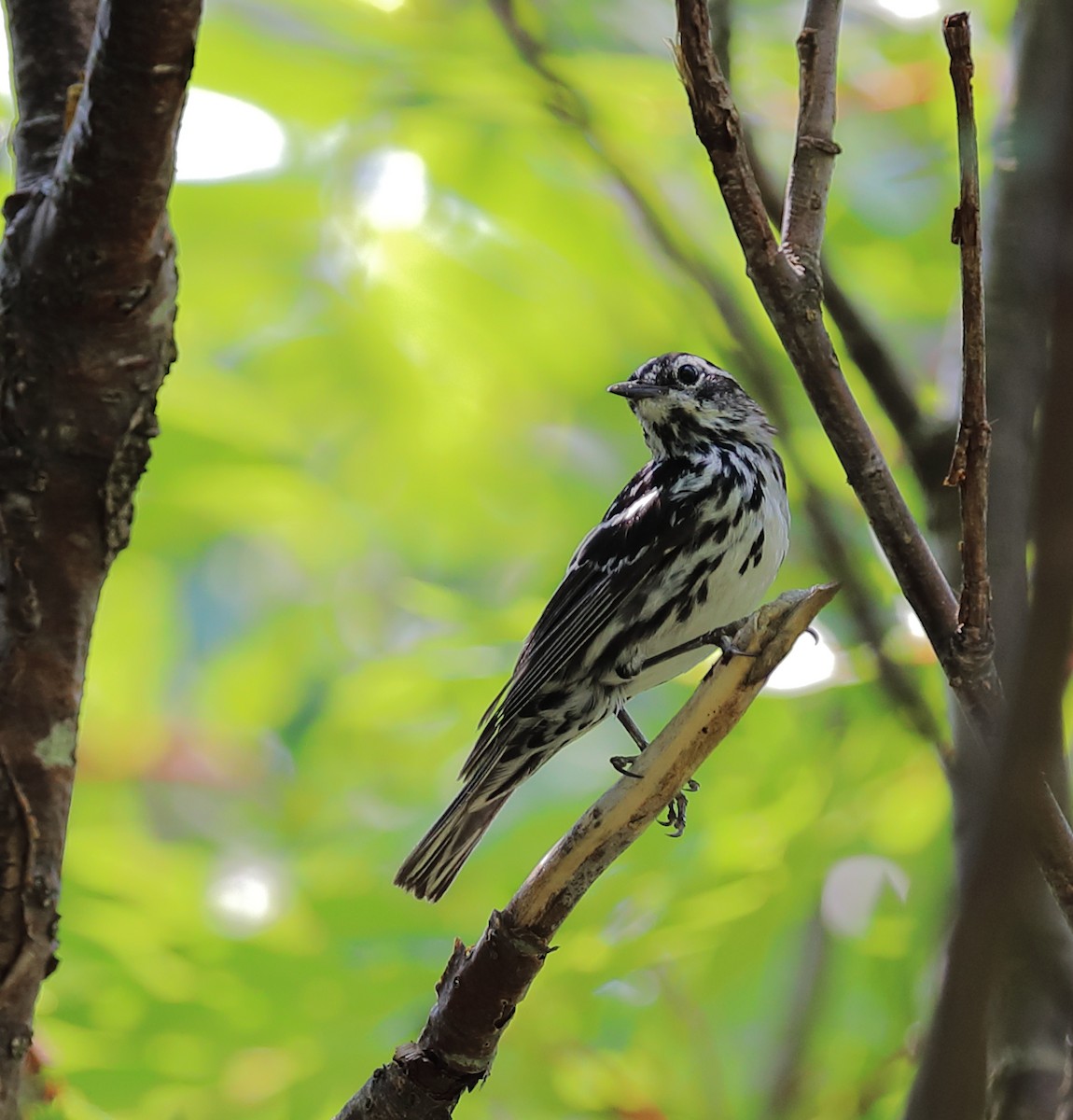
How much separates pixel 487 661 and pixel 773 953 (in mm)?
1226

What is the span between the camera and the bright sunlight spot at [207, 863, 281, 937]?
3.96 metres

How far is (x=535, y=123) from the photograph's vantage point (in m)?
4.53

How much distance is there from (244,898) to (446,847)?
0.62 meters

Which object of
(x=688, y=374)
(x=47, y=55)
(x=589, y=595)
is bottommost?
(x=589, y=595)

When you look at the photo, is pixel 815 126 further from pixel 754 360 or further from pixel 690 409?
pixel 690 409

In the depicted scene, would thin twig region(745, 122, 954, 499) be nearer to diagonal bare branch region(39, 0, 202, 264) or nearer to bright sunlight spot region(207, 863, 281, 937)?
diagonal bare branch region(39, 0, 202, 264)

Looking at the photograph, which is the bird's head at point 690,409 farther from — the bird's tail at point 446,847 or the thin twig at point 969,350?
the thin twig at point 969,350

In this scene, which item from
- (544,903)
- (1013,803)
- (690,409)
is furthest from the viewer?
(690,409)

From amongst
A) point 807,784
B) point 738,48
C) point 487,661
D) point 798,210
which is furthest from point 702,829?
point 738,48

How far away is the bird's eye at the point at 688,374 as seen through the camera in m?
5.44

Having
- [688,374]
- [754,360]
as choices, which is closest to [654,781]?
[754,360]

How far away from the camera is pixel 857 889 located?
3990 mm

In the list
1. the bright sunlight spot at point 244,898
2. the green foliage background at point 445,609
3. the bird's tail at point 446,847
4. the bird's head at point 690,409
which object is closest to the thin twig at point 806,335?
the green foliage background at point 445,609

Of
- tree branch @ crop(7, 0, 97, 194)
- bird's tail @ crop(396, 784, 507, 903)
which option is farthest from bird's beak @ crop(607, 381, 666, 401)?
tree branch @ crop(7, 0, 97, 194)
